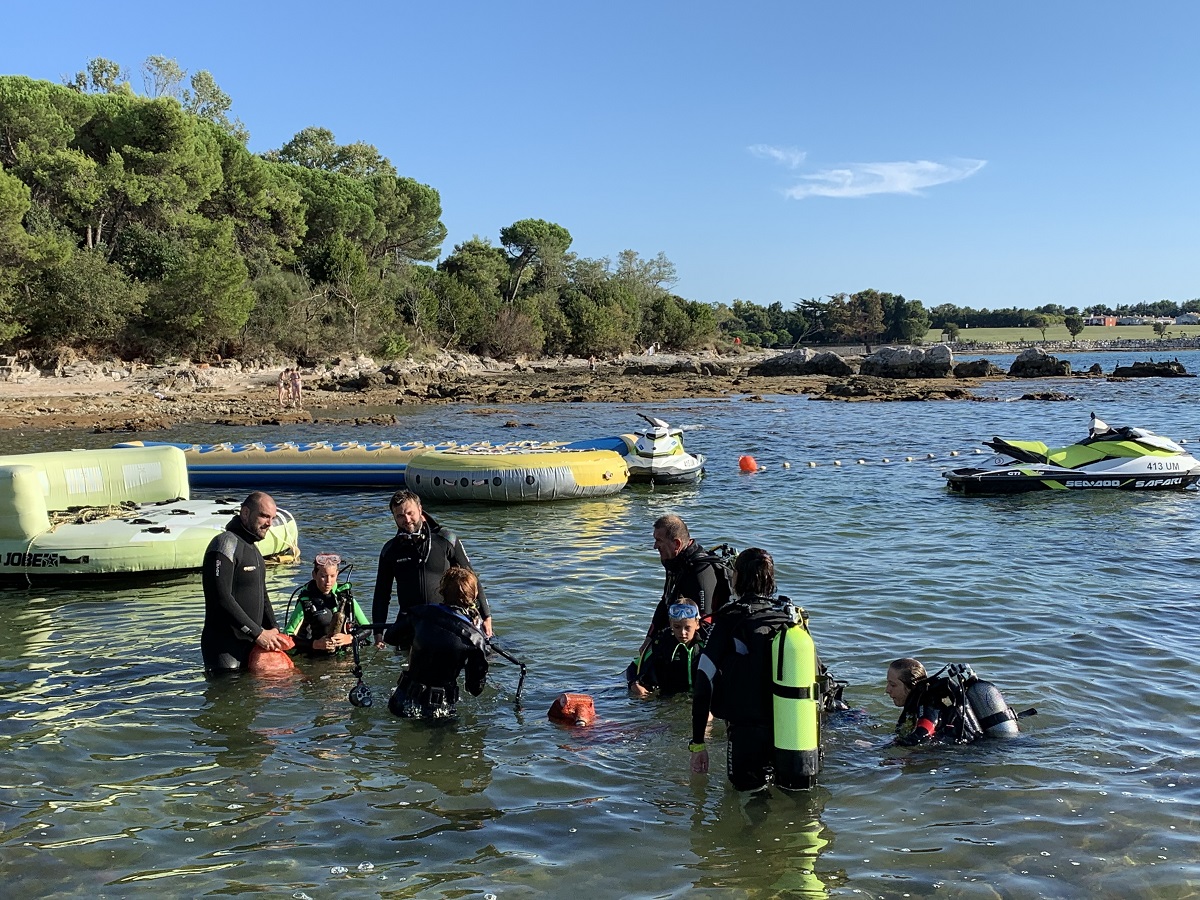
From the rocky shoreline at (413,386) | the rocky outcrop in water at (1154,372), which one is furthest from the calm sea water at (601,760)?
the rocky outcrop in water at (1154,372)

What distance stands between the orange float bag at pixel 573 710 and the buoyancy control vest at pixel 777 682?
5.29 feet

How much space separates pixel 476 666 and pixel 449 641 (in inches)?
8.9

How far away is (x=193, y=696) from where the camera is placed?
6.99m

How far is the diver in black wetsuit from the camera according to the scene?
19.3 ft

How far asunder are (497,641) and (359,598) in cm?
199

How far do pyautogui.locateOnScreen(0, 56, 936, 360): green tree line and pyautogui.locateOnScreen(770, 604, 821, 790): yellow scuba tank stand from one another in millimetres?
38240

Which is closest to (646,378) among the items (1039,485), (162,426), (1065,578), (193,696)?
(162,426)

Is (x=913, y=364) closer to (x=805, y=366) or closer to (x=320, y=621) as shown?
(x=805, y=366)

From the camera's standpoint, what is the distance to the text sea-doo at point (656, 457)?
17.4m

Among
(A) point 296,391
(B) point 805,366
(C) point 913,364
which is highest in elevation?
(B) point 805,366

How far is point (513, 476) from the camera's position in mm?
15477

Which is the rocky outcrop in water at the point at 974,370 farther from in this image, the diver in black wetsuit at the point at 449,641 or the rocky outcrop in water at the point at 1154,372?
the diver in black wetsuit at the point at 449,641

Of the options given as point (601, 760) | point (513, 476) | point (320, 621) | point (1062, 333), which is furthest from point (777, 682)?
point (1062, 333)

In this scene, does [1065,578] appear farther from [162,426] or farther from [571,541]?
[162,426]
